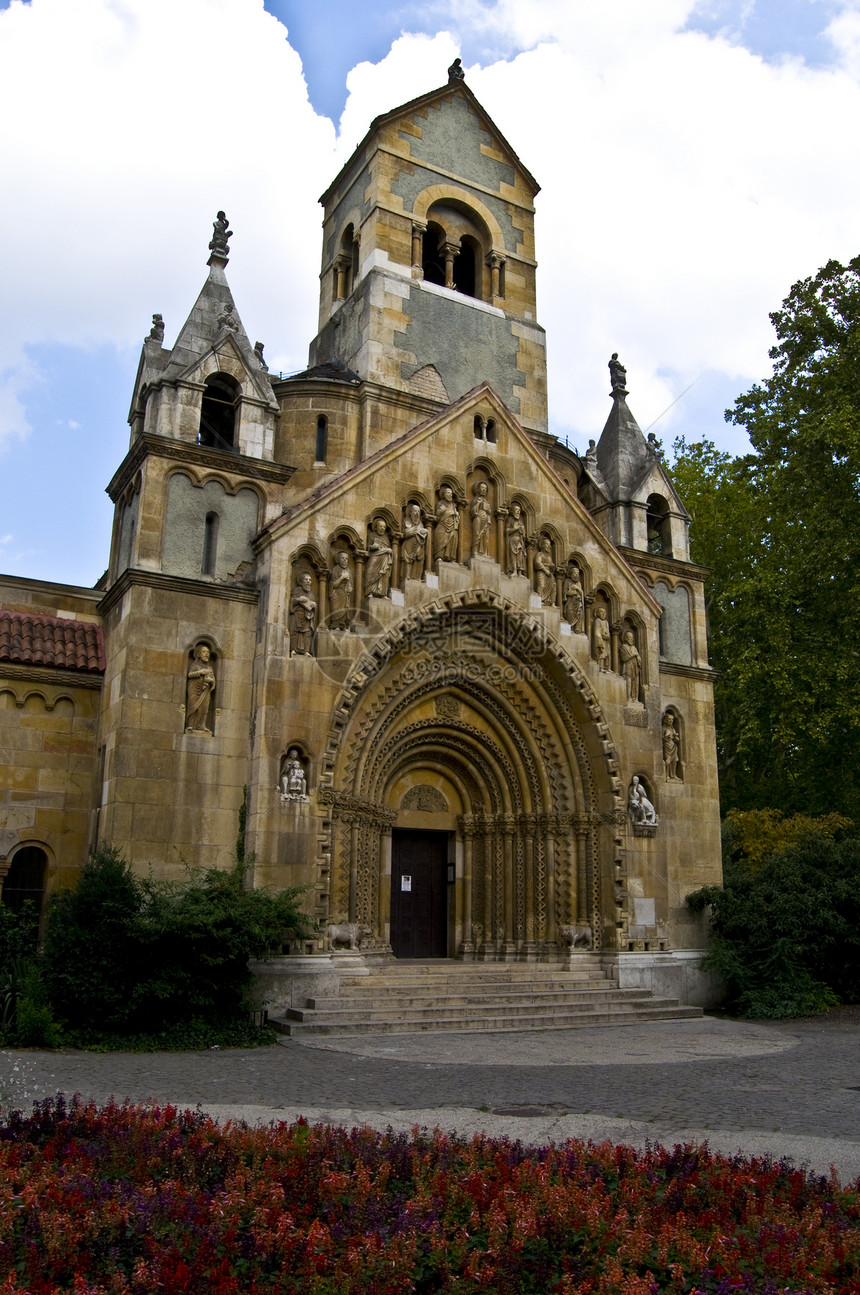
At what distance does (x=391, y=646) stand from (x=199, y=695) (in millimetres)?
3441

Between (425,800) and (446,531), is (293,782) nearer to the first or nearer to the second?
(425,800)

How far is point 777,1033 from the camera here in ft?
57.0

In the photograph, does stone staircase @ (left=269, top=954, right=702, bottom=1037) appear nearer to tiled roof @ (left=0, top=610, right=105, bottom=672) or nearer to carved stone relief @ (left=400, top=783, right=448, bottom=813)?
carved stone relief @ (left=400, top=783, right=448, bottom=813)

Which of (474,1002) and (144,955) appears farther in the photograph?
(474,1002)

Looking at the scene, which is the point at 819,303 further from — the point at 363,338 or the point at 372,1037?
the point at 372,1037

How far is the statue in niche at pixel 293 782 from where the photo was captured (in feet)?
56.0

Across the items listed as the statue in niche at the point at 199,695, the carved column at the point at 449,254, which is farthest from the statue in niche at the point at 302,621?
the carved column at the point at 449,254

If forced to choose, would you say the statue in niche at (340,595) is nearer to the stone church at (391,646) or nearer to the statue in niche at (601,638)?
the stone church at (391,646)

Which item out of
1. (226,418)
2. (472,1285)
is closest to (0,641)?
(226,418)

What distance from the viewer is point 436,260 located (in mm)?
26312

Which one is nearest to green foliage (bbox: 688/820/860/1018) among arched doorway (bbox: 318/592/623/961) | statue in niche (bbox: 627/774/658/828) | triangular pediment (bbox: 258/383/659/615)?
statue in niche (bbox: 627/774/658/828)

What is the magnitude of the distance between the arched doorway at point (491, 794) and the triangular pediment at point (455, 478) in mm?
2309

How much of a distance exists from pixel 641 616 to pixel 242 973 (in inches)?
453

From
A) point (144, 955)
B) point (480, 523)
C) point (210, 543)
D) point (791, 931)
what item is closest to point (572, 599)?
point (480, 523)
